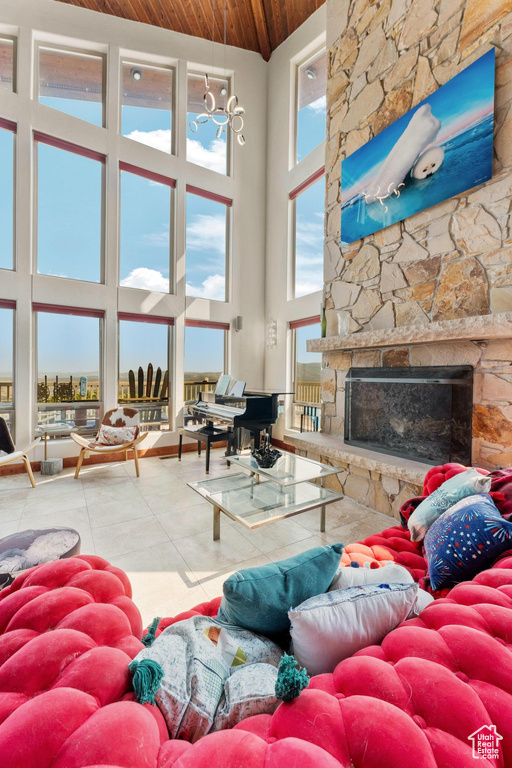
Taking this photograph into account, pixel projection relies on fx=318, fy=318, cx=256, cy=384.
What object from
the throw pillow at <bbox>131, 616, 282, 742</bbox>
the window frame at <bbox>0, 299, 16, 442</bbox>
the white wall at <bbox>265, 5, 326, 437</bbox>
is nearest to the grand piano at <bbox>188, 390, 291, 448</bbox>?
the white wall at <bbox>265, 5, 326, 437</bbox>

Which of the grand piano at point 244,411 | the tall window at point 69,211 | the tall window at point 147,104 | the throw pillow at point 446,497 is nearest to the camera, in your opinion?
the throw pillow at point 446,497

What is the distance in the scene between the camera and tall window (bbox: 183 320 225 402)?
5.46 metres

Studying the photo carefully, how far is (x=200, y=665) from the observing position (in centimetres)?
71

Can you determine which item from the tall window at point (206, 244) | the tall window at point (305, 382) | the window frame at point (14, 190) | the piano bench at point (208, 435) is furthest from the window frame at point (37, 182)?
the tall window at point (305, 382)

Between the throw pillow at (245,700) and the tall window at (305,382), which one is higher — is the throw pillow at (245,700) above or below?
below

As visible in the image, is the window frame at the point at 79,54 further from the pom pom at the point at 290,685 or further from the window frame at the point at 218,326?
the pom pom at the point at 290,685

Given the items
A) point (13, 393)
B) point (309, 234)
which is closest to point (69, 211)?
point (13, 393)

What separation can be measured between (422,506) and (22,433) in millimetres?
4713

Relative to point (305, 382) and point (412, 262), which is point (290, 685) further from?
point (305, 382)

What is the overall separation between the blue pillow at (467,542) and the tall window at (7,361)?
4.93 metres

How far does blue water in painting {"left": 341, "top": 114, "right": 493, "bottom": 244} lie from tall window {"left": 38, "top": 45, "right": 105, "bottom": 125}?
4195mm

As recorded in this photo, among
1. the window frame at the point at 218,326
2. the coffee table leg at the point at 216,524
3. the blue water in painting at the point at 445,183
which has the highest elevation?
the blue water in painting at the point at 445,183

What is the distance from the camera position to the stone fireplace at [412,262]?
7.72 ft

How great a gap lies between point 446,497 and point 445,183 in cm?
256
